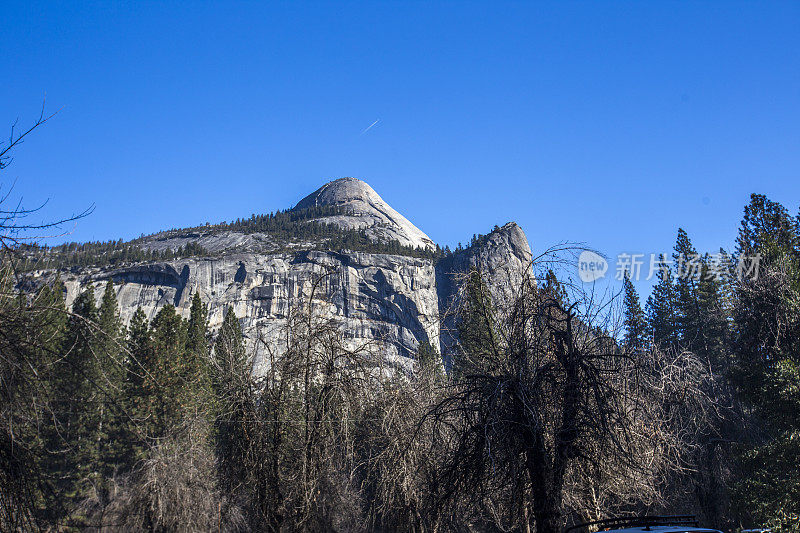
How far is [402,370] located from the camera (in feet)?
47.5

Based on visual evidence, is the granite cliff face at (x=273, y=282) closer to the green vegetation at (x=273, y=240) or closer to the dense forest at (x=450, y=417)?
the green vegetation at (x=273, y=240)

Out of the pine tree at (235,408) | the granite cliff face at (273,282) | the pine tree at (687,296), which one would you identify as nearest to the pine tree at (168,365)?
the pine tree at (235,408)

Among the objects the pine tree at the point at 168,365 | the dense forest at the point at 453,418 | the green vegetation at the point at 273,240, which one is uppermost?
the green vegetation at the point at 273,240

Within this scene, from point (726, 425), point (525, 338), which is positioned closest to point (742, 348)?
point (726, 425)

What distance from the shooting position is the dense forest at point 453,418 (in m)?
4.77

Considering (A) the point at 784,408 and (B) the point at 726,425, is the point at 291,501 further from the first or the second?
(B) the point at 726,425

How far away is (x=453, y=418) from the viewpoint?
1165 centimetres

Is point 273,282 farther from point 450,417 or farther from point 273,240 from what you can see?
point 450,417

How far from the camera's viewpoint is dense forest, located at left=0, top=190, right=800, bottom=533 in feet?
15.6

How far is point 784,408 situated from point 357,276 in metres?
109

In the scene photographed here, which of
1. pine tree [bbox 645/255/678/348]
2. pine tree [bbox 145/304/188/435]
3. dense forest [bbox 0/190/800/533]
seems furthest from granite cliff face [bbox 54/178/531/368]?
dense forest [bbox 0/190/800/533]

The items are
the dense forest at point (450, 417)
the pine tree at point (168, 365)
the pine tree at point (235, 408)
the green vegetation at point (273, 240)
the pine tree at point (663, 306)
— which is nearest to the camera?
the dense forest at point (450, 417)

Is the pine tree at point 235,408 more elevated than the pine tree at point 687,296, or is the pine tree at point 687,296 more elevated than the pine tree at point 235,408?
the pine tree at point 687,296

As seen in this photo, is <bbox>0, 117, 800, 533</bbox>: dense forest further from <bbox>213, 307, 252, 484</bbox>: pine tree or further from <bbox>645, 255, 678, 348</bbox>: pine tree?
<bbox>645, 255, 678, 348</bbox>: pine tree
